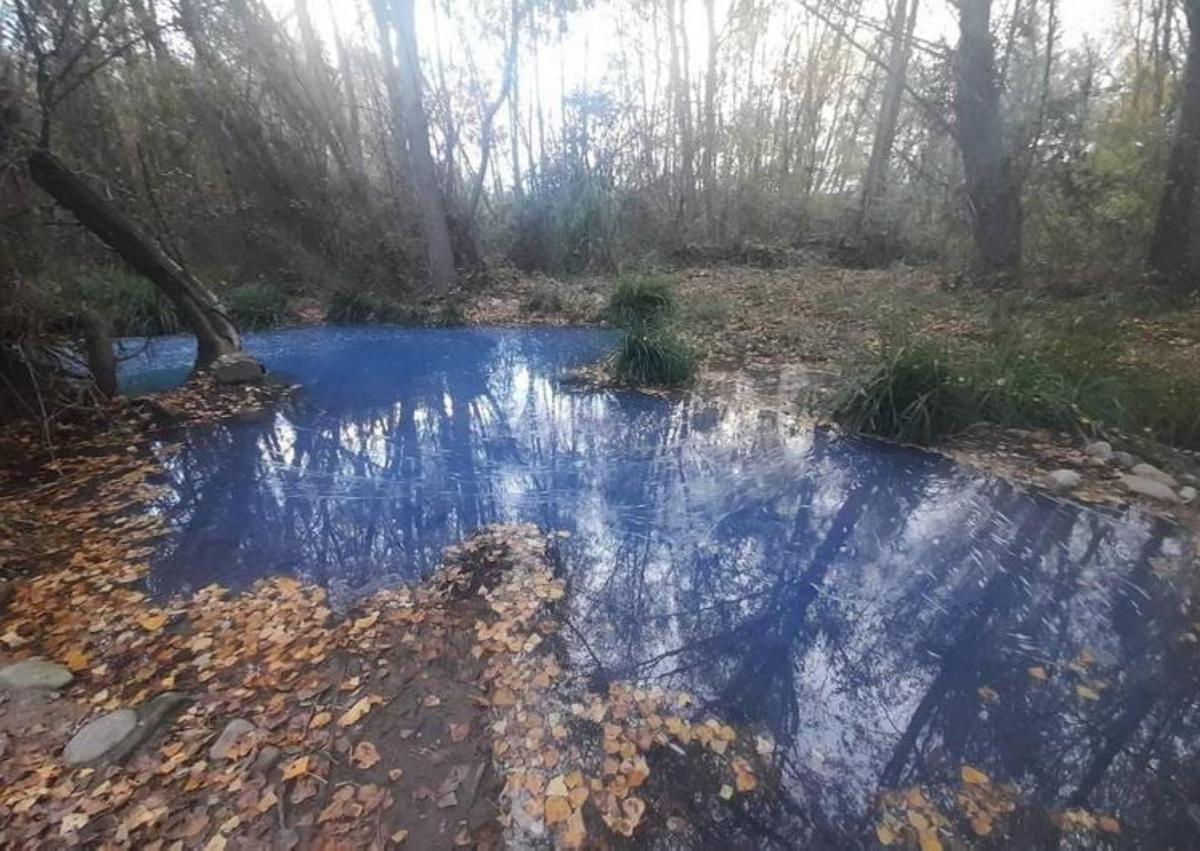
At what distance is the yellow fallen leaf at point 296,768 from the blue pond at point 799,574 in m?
1.09

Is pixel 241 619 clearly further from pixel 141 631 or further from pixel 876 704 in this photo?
pixel 876 704

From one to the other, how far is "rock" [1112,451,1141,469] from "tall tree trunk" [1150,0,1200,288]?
4001mm

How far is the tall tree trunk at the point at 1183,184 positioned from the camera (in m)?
6.29

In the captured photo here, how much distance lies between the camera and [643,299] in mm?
8648

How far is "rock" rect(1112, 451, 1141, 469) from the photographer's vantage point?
3.98m

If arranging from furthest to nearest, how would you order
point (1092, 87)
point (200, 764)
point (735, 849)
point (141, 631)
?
point (1092, 87) < point (141, 631) < point (200, 764) < point (735, 849)

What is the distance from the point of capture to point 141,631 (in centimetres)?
279

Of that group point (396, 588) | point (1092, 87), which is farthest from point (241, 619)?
point (1092, 87)

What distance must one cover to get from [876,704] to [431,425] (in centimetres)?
458

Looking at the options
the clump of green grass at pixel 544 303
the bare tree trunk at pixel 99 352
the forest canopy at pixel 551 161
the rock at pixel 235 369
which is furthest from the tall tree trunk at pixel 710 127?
the bare tree trunk at pixel 99 352

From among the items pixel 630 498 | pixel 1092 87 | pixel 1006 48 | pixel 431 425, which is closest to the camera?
pixel 630 498

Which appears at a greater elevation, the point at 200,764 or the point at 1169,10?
the point at 1169,10

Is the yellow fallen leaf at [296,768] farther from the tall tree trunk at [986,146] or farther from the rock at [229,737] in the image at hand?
the tall tree trunk at [986,146]

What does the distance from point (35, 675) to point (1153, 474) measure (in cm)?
624
